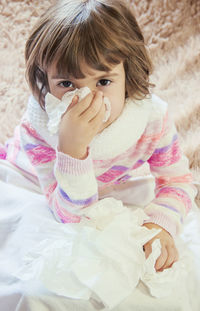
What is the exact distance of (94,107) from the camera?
0.75 m

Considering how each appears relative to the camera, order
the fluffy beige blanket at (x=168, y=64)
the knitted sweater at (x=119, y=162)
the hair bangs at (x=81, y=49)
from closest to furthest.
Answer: the hair bangs at (x=81, y=49) < the knitted sweater at (x=119, y=162) < the fluffy beige blanket at (x=168, y=64)

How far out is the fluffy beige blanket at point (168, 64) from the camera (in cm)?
128

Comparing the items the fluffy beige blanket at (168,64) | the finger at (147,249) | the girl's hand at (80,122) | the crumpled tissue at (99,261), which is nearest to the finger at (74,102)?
the girl's hand at (80,122)

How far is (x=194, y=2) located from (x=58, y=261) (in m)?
0.94

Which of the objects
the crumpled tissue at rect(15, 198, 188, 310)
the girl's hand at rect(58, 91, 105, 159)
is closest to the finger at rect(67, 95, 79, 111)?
the girl's hand at rect(58, 91, 105, 159)

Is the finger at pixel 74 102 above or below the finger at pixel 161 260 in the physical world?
above

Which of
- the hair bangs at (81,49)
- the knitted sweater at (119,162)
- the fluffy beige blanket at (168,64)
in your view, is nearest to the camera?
the hair bangs at (81,49)

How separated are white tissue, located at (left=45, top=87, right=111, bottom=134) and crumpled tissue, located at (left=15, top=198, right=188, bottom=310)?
7.3 inches

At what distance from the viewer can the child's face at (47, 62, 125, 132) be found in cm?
75

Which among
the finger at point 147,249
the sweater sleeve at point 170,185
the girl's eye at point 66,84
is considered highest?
the girl's eye at point 66,84

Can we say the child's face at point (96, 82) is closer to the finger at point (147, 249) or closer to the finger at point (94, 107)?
the finger at point (94, 107)

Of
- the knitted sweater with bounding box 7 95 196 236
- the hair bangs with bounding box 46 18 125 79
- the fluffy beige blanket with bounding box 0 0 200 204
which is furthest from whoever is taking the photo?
the fluffy beige blanket with bounding box 0 0 200 204

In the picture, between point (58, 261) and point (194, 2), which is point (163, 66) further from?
point (58, 261)

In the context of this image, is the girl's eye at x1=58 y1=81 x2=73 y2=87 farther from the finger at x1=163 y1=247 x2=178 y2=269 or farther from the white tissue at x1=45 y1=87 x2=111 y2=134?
the finger at x1=163 y1=247 x2=178 y2=269
